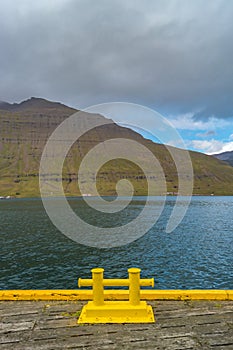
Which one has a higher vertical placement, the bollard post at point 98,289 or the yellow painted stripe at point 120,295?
the bollard post at point 98,289

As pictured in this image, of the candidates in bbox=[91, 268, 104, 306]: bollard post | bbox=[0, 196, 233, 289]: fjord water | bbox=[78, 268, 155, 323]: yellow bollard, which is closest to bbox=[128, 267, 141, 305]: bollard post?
bbox=[78, 268, 155, 323]: yellow bollard

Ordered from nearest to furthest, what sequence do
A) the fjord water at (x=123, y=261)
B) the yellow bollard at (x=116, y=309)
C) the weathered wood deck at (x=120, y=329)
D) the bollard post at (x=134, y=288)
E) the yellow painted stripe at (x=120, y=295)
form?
1. the weathered wood deck at (x=120, y=329)
2. the yellow bollard at (x=116, y=309)
3. the bollard post at (x=134, y=288)
4. the yellow painted stripe at (x=120, y=295)
5. the fjord water at (x=123, y=261)

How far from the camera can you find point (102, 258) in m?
40.3

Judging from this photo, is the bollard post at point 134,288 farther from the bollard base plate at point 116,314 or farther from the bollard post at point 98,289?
the bollard post at point 98,289

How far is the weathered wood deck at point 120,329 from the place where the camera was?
327 inches

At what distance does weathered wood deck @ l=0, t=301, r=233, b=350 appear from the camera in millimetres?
8297

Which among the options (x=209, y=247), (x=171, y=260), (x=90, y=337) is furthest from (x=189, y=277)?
(x=90, y=337)

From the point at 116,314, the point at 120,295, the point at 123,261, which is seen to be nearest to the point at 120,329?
the point at 116,314

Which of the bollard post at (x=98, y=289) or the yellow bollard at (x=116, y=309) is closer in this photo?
the yellow bollard at (x=116, y=309)

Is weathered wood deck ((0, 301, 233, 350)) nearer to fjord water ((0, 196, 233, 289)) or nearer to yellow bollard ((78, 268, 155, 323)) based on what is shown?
yellow bollard ((78, 268, 155, 323))

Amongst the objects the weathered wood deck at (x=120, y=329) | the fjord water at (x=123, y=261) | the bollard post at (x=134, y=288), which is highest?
the bollard post at (x=134, y=288)

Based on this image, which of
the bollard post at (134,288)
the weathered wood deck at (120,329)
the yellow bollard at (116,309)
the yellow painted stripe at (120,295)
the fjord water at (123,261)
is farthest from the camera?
the fjord water at (123,261)

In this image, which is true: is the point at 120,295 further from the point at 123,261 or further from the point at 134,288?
the point at 123,261

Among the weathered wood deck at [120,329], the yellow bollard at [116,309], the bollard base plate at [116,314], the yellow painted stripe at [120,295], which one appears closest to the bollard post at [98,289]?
Result: the yellow bollard at [116,309]
